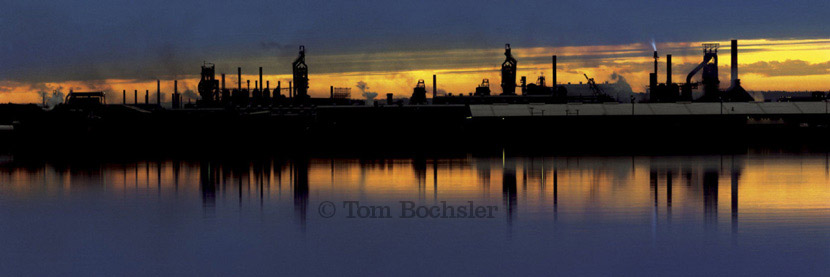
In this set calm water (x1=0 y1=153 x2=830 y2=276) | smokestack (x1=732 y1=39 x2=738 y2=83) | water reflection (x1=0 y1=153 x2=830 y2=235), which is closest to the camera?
calm water (x1=0 y1=153 x2=830 y2=276)

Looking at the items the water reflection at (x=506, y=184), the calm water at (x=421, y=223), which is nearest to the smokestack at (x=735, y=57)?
the water reflection at (x=506, y=184)

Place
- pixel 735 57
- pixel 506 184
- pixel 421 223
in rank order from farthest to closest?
pixel 735 57, pixel 506 184, pixel 421 223

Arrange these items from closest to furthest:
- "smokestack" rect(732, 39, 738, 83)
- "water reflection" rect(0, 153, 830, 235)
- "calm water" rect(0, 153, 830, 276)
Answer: "calm water" rect(0, 153, 830, 276)
"water reflection" rect(0, 153, 830, 235)
"smokestack" rect(732, 39, 738, 83)

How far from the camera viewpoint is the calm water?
22.2 meters

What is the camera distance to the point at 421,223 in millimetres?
29219

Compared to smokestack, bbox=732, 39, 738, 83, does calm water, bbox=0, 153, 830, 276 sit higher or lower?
lower

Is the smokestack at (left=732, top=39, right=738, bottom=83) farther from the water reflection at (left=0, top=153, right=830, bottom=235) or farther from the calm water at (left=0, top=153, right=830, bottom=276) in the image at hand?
the calm water at (left=0, top=153, right=830, bottom=276)

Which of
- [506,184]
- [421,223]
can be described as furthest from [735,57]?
[421,223]

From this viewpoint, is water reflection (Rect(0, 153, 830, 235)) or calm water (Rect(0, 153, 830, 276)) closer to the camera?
calm water (Rect(0, 153, 830, 276))

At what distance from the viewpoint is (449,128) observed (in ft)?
383

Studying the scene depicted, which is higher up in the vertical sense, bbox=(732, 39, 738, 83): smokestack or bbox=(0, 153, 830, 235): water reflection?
bbox=(732, 39, 738, 83): smokestack

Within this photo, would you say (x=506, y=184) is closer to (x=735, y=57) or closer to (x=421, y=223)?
(x=421, y=223)

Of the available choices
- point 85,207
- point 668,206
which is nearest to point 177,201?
point 85,207

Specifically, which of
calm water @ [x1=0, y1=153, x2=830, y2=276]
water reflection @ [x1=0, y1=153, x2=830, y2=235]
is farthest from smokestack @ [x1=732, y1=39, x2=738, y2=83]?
calm water @ [x1=0, y1=153, x2=830, y2=276]
